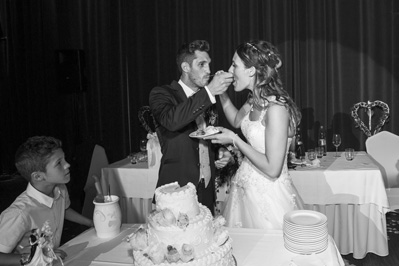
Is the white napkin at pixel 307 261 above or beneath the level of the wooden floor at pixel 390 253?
above

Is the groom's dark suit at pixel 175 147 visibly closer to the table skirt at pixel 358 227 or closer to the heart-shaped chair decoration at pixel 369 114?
the table skirt at pixel 358 227

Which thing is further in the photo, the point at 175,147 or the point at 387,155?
the point at 387,155

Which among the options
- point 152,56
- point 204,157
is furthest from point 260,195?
point 152,56

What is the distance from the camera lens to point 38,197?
74.7 inches

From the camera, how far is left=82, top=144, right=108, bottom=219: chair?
4.41m

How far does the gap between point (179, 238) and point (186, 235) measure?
0.02m

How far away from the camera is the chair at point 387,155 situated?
14.1 ft

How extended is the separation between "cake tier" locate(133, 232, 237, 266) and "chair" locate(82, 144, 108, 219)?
123 inches

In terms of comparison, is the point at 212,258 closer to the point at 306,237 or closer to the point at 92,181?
the point at 306,237

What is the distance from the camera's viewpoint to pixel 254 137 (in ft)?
7.64

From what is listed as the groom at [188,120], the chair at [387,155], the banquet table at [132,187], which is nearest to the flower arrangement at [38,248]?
the groom at [188,120]

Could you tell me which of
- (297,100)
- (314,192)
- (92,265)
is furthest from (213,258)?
(297,100)

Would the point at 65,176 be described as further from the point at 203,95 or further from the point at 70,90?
the point at 70,90

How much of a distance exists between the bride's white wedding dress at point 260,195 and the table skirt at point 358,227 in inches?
46.8
